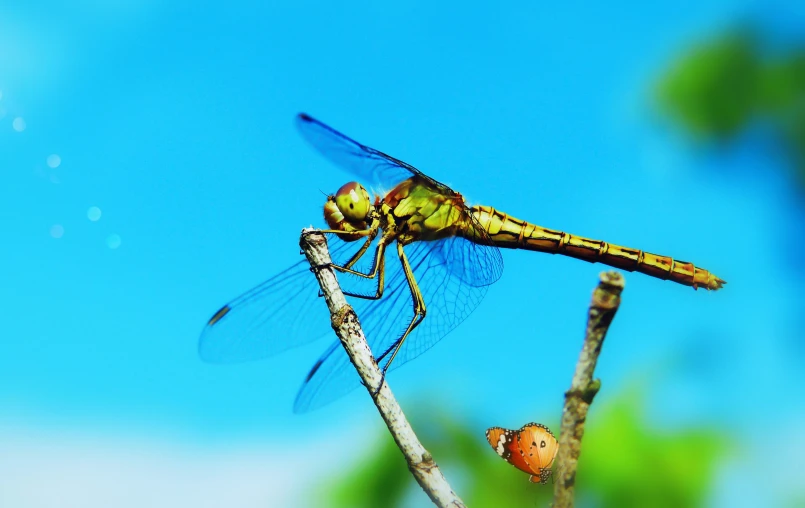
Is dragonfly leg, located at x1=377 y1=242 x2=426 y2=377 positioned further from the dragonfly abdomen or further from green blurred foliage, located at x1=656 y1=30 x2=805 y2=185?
green blurred foliage, located at x1=656 y1=30 x2=805 y2=185

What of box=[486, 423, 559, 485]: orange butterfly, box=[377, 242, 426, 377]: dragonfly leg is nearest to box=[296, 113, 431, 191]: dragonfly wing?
box=[377, 242, 426, 377]: dragonfly leg

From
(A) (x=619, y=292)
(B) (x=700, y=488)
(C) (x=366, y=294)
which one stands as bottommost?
(B) (x=700, y=488)

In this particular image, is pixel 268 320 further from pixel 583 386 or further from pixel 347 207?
pixel 583 386

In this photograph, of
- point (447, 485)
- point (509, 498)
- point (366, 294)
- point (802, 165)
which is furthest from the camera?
point (802, 165)

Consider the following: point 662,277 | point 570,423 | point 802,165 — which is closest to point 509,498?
point 662,277

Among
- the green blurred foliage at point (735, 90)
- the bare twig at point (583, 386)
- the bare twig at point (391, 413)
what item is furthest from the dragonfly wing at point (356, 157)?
the green blurred foliage at point (735, 90)

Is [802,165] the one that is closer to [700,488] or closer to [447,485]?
[700,488]

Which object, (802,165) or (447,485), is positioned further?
(802,165)
